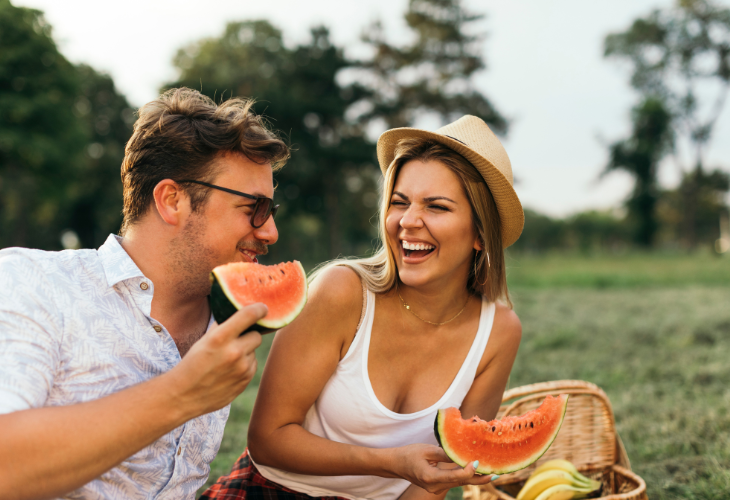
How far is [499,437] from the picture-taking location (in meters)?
2.32

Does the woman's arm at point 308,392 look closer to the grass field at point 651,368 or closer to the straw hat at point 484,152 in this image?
the straw hat at point 484,152

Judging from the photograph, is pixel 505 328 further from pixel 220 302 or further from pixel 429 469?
pixel 220 302

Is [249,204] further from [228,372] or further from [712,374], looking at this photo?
[712,374]

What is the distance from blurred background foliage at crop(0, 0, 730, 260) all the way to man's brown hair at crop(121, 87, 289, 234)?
1599 cm

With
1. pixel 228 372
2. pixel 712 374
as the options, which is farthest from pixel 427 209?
pixel 712 374

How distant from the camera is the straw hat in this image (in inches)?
98.6

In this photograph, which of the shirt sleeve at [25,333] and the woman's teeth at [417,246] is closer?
the shirt sleeve at [25,333]

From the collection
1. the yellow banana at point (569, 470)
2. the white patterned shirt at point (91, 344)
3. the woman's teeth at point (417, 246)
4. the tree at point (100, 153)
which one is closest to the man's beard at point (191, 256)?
the white patterned shirt at point (91, 344)

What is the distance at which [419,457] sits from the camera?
6.91 feet

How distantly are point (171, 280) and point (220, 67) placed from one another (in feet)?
91.2

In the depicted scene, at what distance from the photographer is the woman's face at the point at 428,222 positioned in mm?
2504

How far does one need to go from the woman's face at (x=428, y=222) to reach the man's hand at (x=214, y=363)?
113 centimetres

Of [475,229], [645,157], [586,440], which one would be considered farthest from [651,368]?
[645,157]

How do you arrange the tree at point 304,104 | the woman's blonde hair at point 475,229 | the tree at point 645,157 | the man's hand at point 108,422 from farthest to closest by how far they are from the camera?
the tree at point 645,157, the tree at point 304,104, the woman's blonde hair at point 475,229, the man's hand at point 108,422
